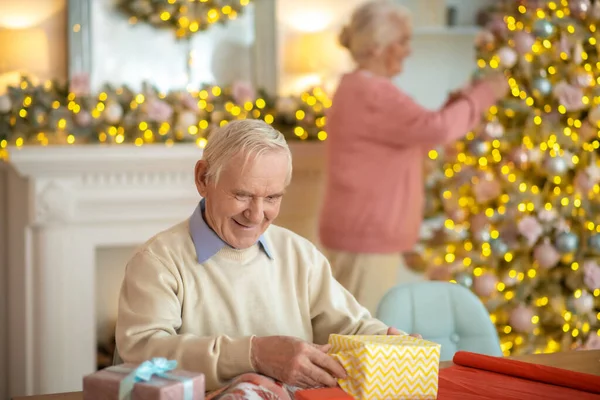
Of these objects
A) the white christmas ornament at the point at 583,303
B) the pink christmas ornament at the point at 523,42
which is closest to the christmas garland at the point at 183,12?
the pink christmas ornament at the point at 523,42

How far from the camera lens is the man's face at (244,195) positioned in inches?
68.9

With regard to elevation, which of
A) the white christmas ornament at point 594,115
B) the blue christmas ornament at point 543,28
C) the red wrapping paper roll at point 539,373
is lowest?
the red wrapping paper roll at point 539,373

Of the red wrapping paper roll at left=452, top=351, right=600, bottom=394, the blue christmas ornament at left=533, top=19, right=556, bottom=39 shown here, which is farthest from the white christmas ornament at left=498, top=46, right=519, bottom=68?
the red wrapping paper roll at left=452, top=351, right=600, bottom=394

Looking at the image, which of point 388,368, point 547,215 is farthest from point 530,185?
point 388,368

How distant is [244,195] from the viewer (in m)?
1.78

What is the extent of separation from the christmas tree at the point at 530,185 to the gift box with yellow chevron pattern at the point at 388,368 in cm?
219

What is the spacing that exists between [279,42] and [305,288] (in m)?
2.59

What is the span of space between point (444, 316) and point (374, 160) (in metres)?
1.01

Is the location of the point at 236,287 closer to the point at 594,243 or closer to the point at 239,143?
the point at 239,143

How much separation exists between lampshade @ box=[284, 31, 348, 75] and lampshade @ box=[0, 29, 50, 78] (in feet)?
3.75

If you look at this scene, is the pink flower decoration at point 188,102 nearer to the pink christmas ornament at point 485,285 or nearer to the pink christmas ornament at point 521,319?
the pink christmas ornament at point 485,285

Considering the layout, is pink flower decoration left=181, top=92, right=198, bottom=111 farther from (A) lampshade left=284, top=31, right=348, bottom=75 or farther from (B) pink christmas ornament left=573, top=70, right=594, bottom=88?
(B) pink christmas ornament left=573, top=70, right=594, bottom=88

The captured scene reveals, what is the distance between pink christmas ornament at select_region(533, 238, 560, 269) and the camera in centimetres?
372

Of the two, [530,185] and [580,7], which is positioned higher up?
[580,7]
